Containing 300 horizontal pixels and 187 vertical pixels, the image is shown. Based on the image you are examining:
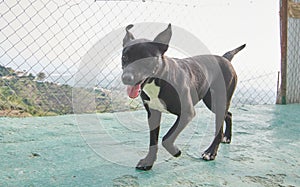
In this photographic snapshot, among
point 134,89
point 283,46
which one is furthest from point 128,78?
point 283,46

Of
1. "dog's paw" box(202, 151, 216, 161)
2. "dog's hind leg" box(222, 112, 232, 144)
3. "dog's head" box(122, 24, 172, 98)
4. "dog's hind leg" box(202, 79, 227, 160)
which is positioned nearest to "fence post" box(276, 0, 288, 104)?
"dog's hind leg" box(222, 112, 232, 144)

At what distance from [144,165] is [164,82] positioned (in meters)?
0.52

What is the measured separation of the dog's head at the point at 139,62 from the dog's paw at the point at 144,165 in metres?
0.44

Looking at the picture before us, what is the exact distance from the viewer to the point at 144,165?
5.18 ft

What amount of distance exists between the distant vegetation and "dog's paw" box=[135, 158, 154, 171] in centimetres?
153

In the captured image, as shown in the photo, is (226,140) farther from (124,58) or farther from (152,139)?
(124,58)

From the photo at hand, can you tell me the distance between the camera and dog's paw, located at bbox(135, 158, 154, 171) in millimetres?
1558

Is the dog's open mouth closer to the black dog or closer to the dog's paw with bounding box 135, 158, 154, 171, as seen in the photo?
the black dog

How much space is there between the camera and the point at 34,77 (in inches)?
128

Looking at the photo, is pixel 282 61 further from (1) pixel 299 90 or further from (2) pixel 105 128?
(2) pixel 105 128

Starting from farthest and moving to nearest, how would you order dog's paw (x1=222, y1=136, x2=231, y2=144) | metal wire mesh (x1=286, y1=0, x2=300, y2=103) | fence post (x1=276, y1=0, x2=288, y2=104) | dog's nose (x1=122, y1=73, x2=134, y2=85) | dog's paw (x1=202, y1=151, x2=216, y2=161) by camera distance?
metal wire mesh (x1=286, y1=0, x2=300, y2=103), fence post (x1=276, y1=0, x2=288, y2=104), dog's paw (x1=222, y1=136, x2=231, y2=144), dog's paw (x1=202, y1=151, x2=216, y2=161), dog's nose (x1=122, y1=73, x2=134, y2=85)

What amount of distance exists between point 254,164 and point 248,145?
458 millimetres

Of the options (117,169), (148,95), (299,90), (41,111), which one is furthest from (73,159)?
(299,90)

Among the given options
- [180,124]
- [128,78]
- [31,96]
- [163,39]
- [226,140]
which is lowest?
[226,140]
